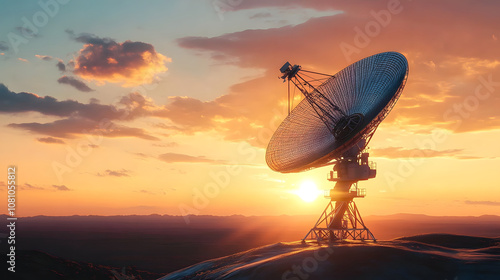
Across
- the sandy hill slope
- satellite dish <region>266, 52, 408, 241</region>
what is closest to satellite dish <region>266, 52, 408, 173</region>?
satellite dish <region>266, 52, 408, 241</region>

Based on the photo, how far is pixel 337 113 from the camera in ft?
219

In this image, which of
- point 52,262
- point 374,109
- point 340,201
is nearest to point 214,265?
point 340,201

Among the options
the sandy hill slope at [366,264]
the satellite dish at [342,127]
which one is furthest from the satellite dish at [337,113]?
the sandy hill slope at [366,264]

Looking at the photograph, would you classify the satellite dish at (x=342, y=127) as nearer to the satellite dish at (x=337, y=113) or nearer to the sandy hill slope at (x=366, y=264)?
the satellite dish at (x=337, y=113)

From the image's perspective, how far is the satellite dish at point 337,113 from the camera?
200 feet

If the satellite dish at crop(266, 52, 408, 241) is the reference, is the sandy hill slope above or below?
below

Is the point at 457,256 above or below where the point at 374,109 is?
below

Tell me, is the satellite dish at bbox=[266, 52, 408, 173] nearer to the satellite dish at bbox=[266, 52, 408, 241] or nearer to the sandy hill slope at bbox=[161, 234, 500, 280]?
the satellite dish at bbox=[266, 52, 408, 241]

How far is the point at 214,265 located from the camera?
68.1 meters

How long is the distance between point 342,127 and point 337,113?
3.83 meters

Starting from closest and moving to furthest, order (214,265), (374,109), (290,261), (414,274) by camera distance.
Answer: (414,274) → (290,261) → (374,109) → (214,265)

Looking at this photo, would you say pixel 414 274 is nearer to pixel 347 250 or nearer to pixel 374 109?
pixel 347 250

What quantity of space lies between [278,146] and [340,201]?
12016mm

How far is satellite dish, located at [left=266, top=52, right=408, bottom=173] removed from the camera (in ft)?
200
